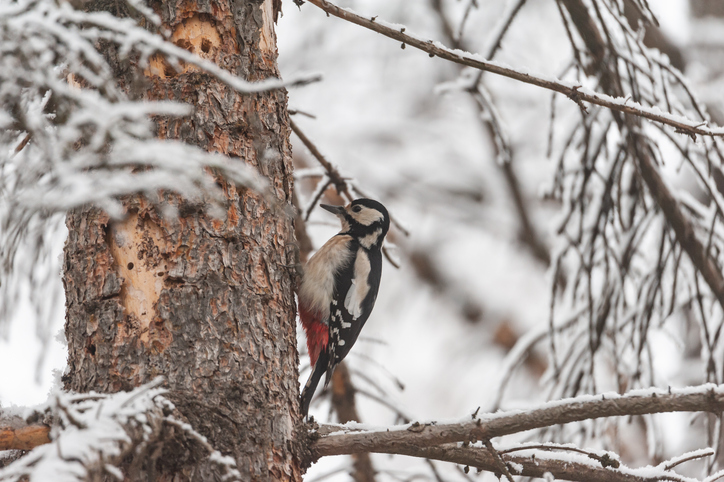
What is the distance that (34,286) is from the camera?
2.35m

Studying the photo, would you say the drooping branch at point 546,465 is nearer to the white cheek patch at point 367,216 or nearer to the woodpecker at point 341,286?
the woodpecker at point 341,286

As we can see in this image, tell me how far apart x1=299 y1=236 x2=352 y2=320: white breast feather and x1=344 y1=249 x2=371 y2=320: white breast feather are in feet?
0.36

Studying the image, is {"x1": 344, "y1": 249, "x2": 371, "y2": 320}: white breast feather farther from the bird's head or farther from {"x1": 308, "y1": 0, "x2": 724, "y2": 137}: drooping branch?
{"x1": 308, "y1": 0, "x2": 724, "y2": 137}: drooping branch

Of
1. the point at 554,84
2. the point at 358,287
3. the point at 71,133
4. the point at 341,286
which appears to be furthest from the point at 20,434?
A: the point at 358,287

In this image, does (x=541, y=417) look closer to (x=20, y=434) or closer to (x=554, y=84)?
(x=554, y=84)

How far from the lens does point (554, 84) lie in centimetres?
199

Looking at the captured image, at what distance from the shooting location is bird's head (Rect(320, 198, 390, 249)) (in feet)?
12.8

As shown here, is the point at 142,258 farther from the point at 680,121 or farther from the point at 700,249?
the point at 700,249

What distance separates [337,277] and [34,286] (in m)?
1.52

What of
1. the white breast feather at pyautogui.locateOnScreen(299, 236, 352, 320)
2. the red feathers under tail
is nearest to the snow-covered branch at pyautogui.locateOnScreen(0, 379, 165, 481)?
the white breast feather at pyautogui.locateOnScreen(299, 236, 352, 320)

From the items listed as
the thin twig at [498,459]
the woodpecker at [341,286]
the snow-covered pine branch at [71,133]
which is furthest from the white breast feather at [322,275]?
the snow-covered pine branch at [71,133]

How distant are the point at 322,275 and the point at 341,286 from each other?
6.9 inches

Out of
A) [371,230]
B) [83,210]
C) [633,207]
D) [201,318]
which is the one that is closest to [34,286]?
[83,210]

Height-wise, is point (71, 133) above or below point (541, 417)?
above
